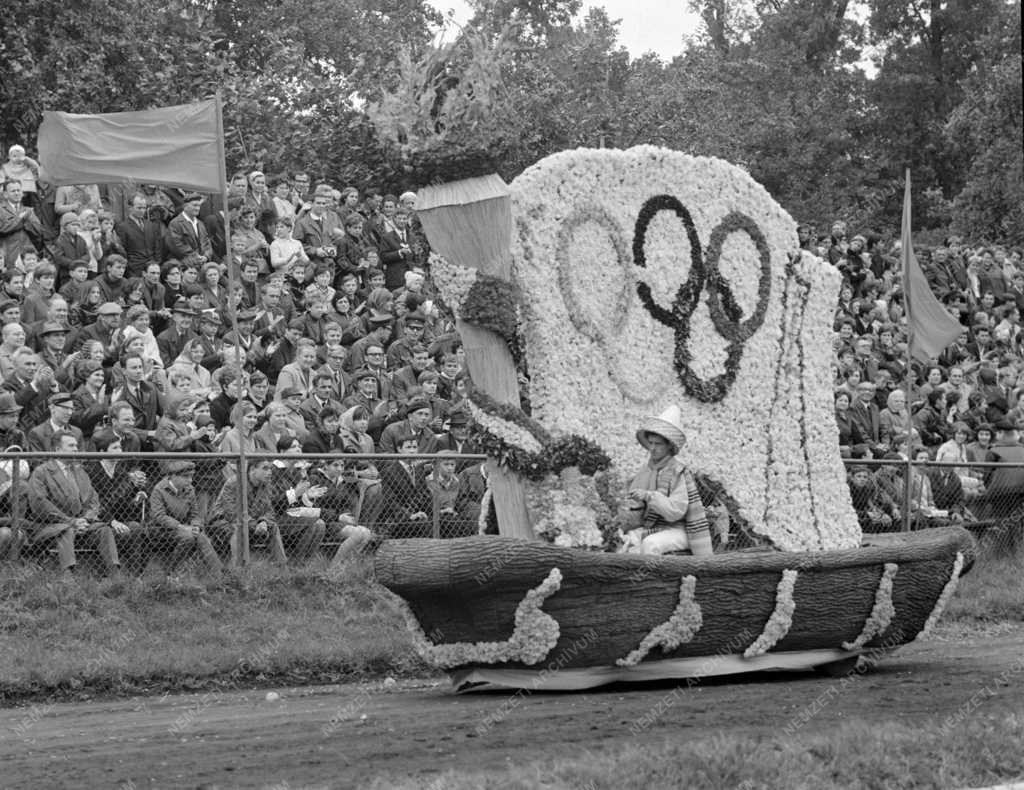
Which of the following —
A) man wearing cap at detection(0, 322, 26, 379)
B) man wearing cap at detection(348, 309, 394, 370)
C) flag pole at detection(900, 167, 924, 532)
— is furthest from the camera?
man wearing cap at detection(348, 309, 394, 370)

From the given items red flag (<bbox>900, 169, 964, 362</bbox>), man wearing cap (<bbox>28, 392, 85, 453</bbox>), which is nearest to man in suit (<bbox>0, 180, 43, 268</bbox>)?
man wearing cap (<bbox>28, 392, 85, 453</bbox>)

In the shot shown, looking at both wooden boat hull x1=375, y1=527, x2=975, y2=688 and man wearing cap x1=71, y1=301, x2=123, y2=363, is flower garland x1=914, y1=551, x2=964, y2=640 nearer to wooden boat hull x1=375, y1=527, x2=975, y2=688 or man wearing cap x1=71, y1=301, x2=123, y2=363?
wooden boat hull x1=375, y1=527, x2=975, y2=688

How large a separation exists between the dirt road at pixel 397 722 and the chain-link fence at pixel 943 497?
3.93 meters

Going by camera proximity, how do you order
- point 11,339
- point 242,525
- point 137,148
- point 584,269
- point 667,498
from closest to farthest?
point 667,498 → point 584,269 → point 242,525 → point 137,148 → point 11,339

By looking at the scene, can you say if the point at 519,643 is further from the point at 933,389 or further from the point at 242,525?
the point at 933,389

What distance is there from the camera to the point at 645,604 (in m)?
11.1

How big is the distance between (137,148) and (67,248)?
294cm

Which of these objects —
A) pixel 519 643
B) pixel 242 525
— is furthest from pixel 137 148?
pixel 519 643

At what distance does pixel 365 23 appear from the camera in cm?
3531

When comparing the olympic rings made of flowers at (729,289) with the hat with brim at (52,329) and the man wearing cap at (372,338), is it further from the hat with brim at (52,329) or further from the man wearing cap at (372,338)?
the hat with brim at (52,329)

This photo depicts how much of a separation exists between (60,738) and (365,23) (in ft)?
90.2

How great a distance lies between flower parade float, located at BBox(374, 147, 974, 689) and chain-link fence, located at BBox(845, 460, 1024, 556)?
9.62 ft

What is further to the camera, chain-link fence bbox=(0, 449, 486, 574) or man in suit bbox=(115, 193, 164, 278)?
man in suit bbox=(115, 193, 164, 278)

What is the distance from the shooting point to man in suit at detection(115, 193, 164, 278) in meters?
17.4
